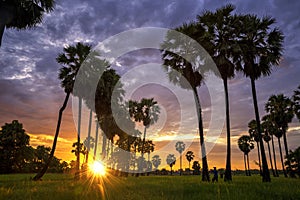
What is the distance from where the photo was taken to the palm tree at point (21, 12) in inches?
566

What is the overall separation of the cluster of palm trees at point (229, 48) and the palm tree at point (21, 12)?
14305 millimetres

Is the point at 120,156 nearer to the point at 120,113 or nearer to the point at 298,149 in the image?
the point at 120,113

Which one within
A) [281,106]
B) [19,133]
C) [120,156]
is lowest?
[120,156]

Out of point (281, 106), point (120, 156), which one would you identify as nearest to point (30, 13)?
point (281, 106)

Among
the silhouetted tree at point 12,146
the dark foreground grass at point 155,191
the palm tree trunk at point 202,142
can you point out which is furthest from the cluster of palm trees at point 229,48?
the silhouetted tree at point 12,146

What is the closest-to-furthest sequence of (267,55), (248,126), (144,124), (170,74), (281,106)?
(267,55) < (170,74) < (281,106) < (144,124) < (248,126)

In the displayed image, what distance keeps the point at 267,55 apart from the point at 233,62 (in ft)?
10.8

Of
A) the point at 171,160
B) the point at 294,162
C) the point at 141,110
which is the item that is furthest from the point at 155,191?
the point at 171,160

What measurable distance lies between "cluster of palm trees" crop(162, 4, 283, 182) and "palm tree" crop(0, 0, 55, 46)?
46.9ft

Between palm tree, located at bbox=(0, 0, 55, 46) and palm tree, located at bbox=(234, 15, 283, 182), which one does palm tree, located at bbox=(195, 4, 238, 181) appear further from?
palm tree, located at bbox=(0, 0, 55, 46)

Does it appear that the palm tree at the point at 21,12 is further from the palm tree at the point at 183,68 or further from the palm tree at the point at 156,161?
the palm tree at the point at 156,161

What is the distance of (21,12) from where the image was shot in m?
15.7

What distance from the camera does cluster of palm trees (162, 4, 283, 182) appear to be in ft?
77.0

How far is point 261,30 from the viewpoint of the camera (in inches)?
931
